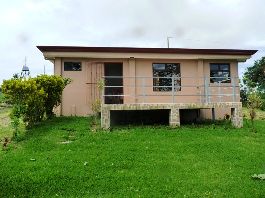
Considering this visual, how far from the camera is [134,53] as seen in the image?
19.5 metres

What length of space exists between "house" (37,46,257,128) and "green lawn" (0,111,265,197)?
499cm

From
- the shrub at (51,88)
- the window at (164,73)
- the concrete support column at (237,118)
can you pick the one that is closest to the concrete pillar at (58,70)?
the shrub at (51,88)

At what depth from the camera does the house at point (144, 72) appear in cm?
1934

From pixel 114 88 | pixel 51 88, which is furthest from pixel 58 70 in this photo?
pixel 114 88

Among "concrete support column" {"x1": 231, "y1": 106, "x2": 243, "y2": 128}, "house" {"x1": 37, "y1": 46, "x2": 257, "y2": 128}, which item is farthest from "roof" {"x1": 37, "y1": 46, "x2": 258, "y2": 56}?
"concrete support column" {"x1": 231, "y1": 106, "x2": 243, "y2": 128}

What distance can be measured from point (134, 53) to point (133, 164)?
10.2m

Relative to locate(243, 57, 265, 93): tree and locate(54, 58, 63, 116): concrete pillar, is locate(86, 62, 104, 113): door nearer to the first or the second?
locate(54, 58, 63, 116): concrete pillar

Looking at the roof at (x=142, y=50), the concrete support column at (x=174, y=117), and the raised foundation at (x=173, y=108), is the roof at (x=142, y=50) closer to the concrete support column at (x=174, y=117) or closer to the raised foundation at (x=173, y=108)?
the raised foundation at (x=173, y=108)

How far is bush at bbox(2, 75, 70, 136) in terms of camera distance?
13.6 metres

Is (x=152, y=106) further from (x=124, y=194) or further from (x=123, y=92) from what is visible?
(x=124, y=194)

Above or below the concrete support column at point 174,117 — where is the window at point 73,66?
above

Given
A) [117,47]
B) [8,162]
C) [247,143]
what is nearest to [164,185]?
[8,162]

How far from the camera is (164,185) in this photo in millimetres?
8430

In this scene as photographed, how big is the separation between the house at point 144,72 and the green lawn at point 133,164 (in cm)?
499
